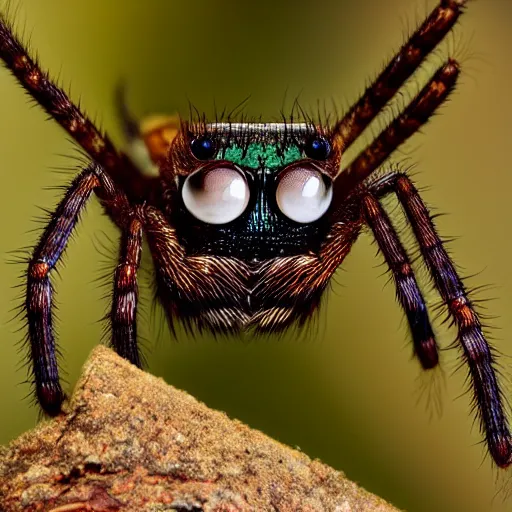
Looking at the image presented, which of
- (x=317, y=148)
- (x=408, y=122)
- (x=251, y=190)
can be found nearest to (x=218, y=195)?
(x=251, y=190)

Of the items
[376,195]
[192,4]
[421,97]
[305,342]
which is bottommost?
[305,342]

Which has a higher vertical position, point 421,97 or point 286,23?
point 286,23

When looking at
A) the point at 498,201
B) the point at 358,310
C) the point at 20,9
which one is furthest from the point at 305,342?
the point at 20,9

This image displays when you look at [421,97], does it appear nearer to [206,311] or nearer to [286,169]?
[286,169]

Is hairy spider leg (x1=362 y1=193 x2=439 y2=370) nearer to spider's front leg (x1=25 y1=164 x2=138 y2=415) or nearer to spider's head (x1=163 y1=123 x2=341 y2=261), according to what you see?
spider's head (x1=163 y1=123 x2=341 y2=261)

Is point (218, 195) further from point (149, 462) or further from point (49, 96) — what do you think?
point (149, 462)

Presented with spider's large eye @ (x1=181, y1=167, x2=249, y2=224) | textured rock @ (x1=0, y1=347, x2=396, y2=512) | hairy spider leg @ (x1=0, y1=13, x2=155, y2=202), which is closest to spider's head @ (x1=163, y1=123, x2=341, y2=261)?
spider's large eye @ (x1=181, y1=167, x2=249, y2=224)
